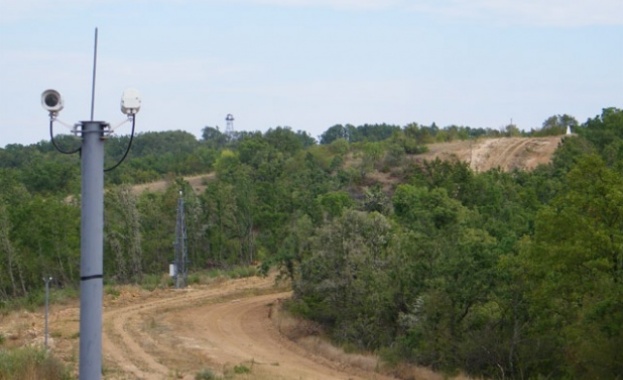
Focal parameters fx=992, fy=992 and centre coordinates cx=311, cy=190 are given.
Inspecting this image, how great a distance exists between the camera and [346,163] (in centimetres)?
8238

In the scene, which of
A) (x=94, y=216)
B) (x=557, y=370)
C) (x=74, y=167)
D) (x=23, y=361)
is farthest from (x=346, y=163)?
(x=94, y=216)

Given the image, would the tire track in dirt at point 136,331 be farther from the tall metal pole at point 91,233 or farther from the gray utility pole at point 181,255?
the tall metal pole at point 91,233

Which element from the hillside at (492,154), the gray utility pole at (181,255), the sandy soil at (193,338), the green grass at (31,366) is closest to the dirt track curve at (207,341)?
the sandy soil at (193,338)

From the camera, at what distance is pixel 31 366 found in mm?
20469

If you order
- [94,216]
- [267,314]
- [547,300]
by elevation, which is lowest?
[267,314]

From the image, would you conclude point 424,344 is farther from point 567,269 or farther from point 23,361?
point 23,361

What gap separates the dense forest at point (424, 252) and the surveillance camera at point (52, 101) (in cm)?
254

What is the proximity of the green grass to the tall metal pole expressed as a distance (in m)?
11.1

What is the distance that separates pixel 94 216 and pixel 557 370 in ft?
63.4

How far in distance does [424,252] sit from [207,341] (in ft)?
24.4

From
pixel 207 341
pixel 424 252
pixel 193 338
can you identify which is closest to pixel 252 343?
pixel 207 341

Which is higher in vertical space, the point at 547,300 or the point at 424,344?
the point at 547,300

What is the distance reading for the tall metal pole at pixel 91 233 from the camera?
931 centimetres

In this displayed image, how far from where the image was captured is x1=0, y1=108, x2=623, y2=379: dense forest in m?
23.3
